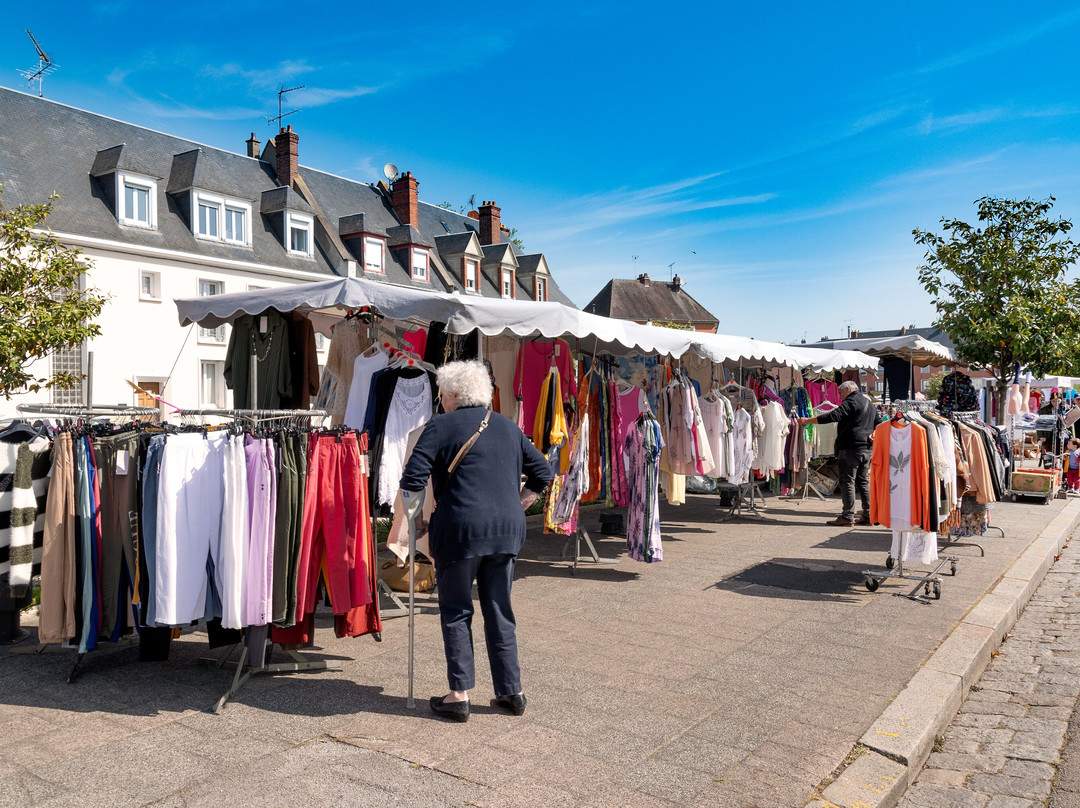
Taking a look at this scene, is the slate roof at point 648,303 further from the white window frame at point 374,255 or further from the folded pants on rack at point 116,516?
the folded pants on rack at point 116,516

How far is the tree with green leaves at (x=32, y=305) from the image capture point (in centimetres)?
1256

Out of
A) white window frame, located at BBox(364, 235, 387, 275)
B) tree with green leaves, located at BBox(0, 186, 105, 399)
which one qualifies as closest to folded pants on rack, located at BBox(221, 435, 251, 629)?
tree with green leaves, located at BBox(0, 186, 105, 399)

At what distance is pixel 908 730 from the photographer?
12.6 feet

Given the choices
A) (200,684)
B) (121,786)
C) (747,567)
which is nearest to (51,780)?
(121,786)

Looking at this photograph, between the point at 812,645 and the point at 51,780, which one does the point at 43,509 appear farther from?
the point at 812,645

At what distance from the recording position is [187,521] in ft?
13.5

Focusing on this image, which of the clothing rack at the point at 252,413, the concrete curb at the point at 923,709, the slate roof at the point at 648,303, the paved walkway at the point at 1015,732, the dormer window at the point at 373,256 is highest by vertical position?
the slate roof at the point at 648,303

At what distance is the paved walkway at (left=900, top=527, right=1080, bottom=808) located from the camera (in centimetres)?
355

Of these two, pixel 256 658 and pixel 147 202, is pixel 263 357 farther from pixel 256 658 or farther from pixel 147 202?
pixel 147 202

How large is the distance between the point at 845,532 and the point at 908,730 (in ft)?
20.7

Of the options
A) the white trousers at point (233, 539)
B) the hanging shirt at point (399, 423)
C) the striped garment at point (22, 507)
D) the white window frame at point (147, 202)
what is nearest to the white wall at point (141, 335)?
the white window frame at point (147, 202)

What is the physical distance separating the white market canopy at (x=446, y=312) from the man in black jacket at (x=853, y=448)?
2875 millimetres

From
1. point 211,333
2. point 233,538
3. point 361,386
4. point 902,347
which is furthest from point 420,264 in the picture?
point 233,538

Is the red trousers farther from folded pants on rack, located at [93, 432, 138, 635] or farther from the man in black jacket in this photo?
the man in black jacket
